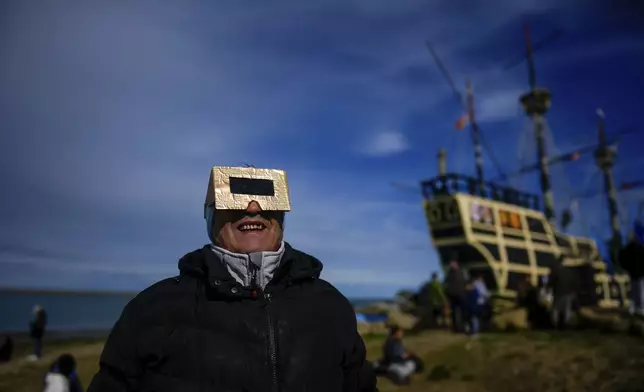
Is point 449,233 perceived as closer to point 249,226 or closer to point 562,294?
point 562,294

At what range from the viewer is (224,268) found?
4.74ft

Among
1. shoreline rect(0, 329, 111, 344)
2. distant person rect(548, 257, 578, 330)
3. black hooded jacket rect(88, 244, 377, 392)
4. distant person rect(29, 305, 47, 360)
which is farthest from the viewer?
distant person rect(548, 257, 578, 330)

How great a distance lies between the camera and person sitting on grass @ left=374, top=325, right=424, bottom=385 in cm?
541

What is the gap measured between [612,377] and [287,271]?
16.3ft

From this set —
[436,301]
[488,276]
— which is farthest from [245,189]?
[488,276]

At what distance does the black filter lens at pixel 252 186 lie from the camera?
1573 millimetres

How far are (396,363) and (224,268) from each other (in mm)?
4504

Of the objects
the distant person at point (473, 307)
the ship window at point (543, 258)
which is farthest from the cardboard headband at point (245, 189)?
the ship window at point (543, 258)

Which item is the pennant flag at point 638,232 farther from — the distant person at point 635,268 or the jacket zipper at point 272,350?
the jacket zipper at point 272,350

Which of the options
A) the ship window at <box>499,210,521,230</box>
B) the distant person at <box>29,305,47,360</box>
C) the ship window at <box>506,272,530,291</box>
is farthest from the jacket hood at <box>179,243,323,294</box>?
the ship window at <box>499,210,521,230</box>

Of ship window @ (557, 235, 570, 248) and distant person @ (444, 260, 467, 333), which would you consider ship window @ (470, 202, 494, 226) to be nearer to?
ship window @ (557, 235, 570, 248)

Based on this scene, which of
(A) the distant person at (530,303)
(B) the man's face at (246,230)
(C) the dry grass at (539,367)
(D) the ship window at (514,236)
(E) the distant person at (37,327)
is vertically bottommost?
(C) the dry grass at (539,367)

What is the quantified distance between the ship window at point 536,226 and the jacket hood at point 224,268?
12680 millimetres

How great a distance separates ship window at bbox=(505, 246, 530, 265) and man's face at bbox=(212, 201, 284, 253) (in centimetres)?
1146
